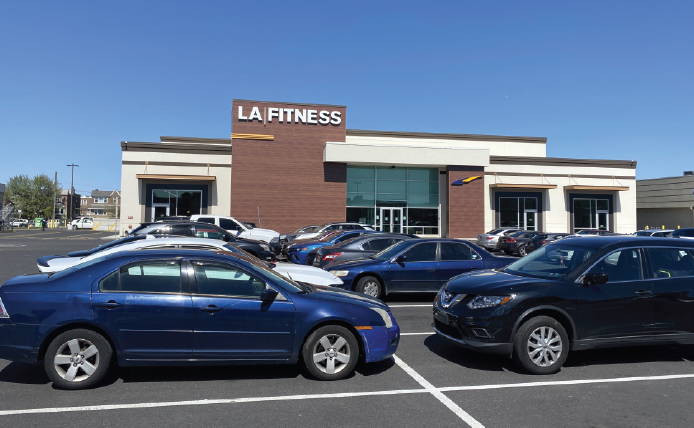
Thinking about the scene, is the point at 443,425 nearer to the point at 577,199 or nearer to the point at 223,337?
the point at 223,337

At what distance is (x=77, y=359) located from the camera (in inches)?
194

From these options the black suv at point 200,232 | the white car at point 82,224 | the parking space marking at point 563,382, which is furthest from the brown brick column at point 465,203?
the white car at point 82,224

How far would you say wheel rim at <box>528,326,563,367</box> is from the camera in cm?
566

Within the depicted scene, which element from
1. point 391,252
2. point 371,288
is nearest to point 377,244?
point 391,252

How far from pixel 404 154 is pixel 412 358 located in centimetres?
2851

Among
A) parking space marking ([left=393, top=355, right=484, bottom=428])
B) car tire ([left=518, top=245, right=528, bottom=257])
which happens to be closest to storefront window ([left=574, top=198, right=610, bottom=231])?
car tire ([left=518, top=245, right=528, bottom=257])

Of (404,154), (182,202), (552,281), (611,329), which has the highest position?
(404,154)

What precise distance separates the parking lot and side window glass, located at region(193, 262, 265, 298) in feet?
3.31

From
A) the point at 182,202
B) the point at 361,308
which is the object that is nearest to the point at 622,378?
the point at 361,308

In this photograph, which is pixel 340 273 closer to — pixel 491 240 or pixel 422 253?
pixel 422 253

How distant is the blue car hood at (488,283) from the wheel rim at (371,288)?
3646 millimetres

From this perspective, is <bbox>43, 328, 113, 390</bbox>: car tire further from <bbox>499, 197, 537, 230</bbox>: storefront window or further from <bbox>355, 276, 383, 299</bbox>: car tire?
<bbox>499, 197, 537, 230</bbox>: storefront window

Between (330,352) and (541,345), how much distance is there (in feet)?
8.35

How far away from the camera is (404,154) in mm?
33938
